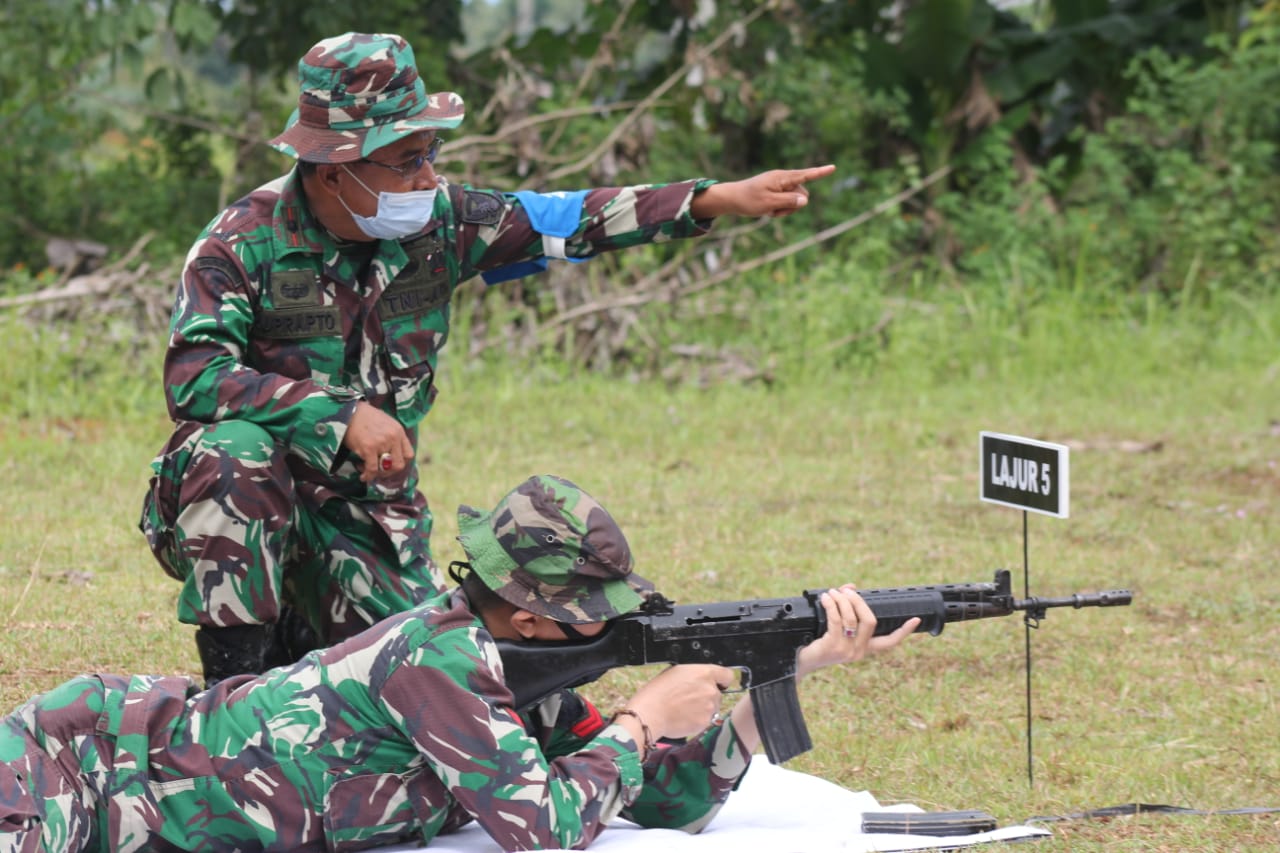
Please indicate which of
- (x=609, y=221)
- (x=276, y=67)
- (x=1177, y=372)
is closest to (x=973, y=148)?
(x=1177, y=372)

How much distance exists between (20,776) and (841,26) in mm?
9594

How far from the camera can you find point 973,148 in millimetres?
11023

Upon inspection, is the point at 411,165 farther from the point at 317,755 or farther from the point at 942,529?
the point at 942,529

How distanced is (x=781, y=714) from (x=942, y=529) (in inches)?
134

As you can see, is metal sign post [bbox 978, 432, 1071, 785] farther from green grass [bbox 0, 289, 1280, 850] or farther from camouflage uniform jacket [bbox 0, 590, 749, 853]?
camouflage uniform jacket [bbox 0, 590, 749, 853]

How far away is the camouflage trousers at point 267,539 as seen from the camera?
3.58 meters

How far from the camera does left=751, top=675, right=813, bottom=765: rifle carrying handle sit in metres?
3.11

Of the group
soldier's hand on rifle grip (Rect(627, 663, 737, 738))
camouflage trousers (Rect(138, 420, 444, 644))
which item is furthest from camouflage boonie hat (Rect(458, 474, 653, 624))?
camouflage trousers (Rect(138, 420, 444, 644))


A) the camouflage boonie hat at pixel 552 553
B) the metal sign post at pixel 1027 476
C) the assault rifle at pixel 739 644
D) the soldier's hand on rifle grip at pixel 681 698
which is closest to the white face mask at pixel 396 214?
the camouflage boonie hat at pixel 552 553

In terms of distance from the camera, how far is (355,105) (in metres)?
3.68

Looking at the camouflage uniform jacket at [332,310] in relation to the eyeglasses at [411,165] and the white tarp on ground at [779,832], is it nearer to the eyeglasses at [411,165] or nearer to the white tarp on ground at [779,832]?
the eyeglasses at [411,165]

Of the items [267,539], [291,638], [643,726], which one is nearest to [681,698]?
[643,726]

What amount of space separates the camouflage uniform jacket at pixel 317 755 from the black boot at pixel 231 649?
735 mm

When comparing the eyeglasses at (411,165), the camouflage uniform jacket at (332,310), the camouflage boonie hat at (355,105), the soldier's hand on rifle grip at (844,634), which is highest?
the camouflage boonie hat at (355,105)
